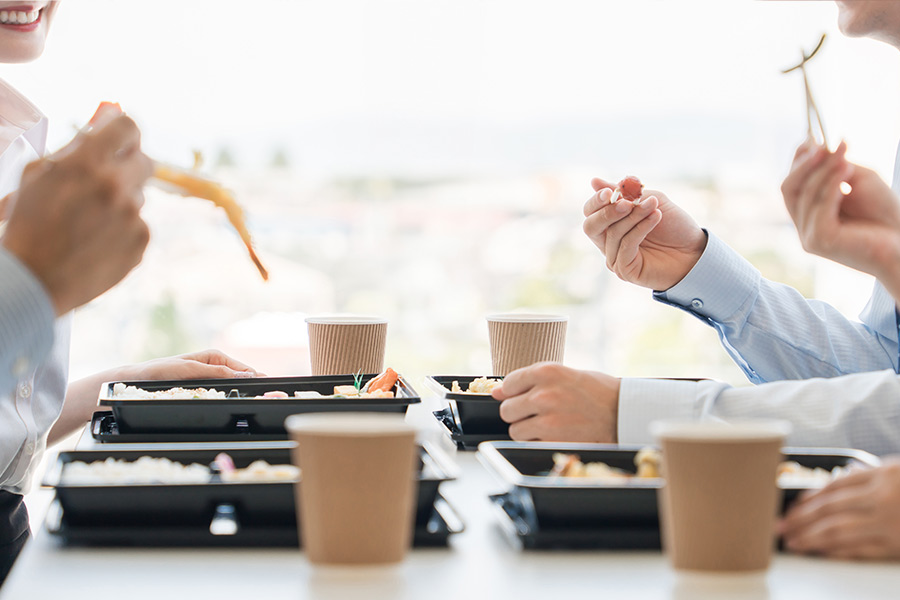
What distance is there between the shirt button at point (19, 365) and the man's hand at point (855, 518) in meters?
0.75

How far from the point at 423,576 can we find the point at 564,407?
418 mm

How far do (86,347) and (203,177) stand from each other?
14.7ft

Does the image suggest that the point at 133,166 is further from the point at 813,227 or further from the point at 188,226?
the point at 188,226

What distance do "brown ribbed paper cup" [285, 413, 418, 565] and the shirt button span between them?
296mm

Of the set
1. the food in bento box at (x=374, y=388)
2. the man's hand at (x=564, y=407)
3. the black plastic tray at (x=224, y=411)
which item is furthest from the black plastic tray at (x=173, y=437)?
the man's hand at (x=564, y=407)

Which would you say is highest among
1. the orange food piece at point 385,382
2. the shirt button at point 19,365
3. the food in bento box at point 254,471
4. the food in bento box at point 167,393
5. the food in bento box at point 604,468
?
the shirt button at point 19,365

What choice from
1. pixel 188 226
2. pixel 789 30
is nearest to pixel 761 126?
pixel 789 30

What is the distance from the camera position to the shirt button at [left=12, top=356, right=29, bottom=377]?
84 centimetres

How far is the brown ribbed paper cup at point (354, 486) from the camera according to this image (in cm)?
73

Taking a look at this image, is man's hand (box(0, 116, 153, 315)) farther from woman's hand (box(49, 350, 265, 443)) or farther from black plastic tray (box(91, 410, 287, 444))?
woman's hand (box(49, 350, 265, 443))

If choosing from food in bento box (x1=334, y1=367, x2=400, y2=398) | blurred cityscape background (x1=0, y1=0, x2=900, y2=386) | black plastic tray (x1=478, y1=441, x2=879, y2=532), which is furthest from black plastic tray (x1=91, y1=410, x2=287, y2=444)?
blurred cityscape background (x1=0, y1=0, x2=900, y2=386)

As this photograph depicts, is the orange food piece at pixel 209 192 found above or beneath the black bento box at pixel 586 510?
above

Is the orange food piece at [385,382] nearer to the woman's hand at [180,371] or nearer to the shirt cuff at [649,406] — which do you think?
the woman's hand at [180,371]

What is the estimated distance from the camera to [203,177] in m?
1.22
